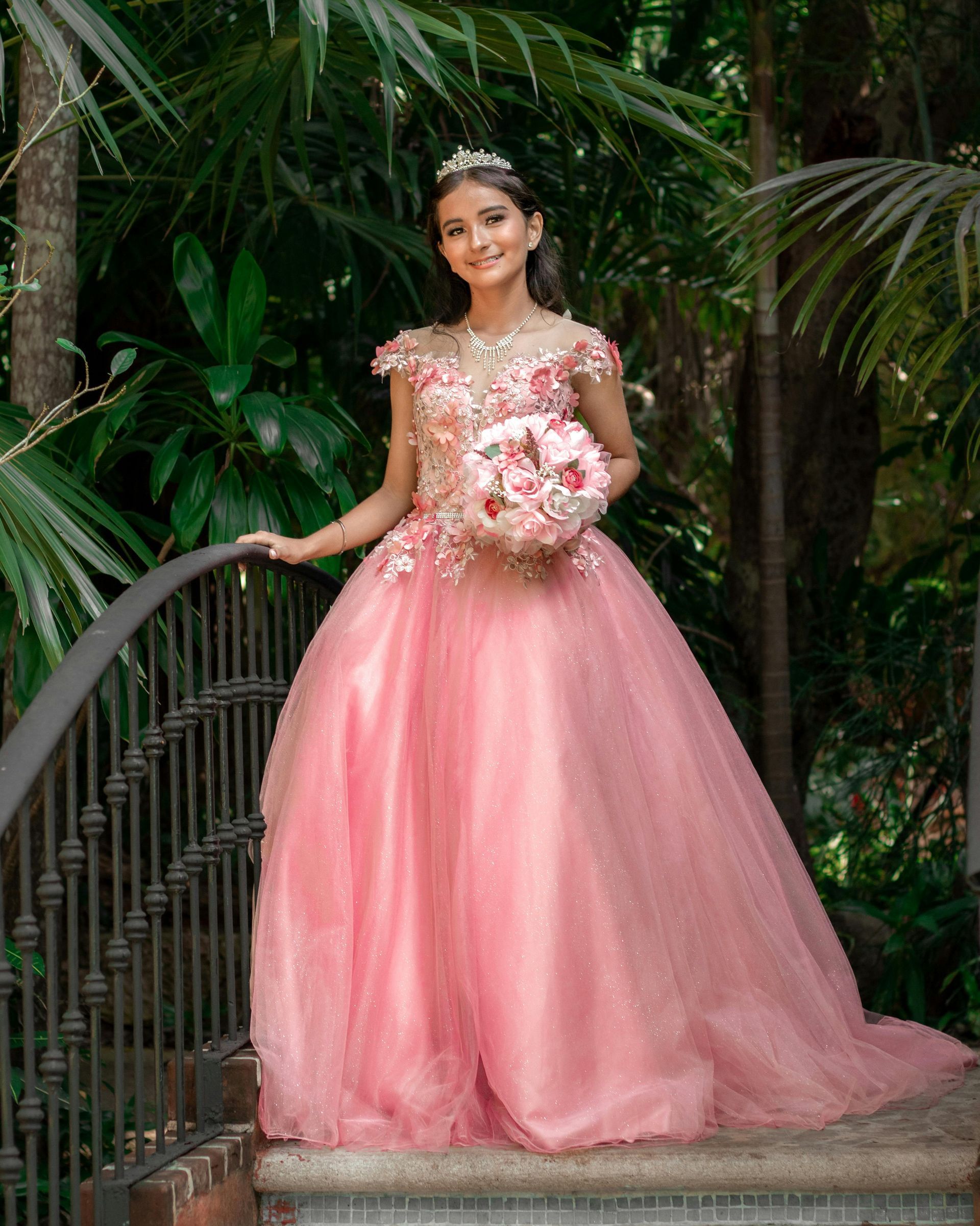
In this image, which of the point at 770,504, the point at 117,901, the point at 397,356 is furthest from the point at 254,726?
the point at 770,504

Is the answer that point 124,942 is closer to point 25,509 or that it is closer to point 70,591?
point 25,509

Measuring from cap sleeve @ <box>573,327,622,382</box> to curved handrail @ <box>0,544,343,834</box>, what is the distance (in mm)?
902

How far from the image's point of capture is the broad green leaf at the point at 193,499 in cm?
308

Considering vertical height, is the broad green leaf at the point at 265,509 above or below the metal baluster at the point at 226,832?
above

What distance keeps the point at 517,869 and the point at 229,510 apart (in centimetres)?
128

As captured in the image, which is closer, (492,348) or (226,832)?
(226,832)

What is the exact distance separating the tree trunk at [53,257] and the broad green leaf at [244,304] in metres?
0.39

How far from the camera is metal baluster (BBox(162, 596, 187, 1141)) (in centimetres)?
212

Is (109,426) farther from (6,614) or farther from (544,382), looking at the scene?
(544,382)

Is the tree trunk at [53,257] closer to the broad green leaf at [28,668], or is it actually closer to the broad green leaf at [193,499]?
the broad green leaf at [193,499]

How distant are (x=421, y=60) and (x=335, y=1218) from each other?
6.83 ft

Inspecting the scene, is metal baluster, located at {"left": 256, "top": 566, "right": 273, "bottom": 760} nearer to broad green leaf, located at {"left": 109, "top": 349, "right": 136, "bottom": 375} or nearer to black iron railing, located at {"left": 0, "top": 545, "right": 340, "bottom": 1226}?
black iron railing, located at {"left": 0, "top": 545, "right": 340, "bottom": 1226}

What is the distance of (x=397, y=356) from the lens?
116 inches

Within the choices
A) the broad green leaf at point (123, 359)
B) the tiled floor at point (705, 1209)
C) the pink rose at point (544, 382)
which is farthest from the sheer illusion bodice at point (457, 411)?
the tiled floor at point (705, 1209)
